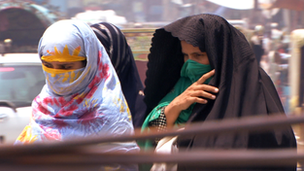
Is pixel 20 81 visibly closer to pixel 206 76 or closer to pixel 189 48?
pixel 189 48

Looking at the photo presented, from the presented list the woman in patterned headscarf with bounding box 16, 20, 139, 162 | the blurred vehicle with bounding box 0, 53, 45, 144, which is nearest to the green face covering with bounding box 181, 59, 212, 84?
the woman in patterned headscarf with bounding box 16, 20, 139, 162

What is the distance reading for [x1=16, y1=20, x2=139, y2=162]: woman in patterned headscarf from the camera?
1.57 meters

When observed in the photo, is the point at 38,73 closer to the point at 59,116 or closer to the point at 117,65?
the point at 117,65

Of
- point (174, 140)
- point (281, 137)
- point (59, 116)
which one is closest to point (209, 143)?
point (174, 140)

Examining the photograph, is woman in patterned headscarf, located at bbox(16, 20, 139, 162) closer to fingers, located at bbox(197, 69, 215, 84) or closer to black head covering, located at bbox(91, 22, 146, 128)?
black head covering, located at bbox(91, 22, 146, 128)

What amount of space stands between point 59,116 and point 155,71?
0.51 meters

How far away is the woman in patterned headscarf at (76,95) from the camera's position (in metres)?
1.57

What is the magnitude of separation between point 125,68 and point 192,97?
26.0 inches

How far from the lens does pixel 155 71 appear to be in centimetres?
175

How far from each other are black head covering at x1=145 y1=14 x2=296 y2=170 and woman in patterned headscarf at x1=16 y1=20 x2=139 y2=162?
1.23 feet

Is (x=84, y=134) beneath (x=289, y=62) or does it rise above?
above

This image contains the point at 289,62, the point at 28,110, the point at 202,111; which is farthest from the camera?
the point at 289,62

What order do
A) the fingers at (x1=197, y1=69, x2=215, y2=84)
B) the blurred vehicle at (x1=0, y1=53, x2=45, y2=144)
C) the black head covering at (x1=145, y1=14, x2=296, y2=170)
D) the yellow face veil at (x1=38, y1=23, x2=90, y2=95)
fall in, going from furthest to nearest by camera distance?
1. the blurred vehicle at (x1=0, y1=53, x2=45, y2=144)
2. the yellow face veil at (x1=38, y1=23, x2=90, y2=95)
3. the fingers at (x1=197, y1=69, x2=215, y2=84)
4. the black head covering at (x1=145, y1=14, x2=296, y2=170)

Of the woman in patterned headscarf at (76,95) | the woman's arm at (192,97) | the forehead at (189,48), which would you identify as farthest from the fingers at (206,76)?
the woman in patterned headscarf at (76,95)
